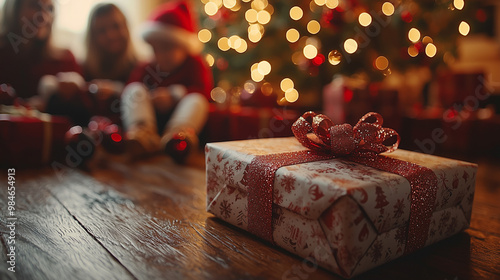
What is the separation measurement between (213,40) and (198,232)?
1949 mm

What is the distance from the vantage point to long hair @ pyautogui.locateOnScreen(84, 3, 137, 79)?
186cm

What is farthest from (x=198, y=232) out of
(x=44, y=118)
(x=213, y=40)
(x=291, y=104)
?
(x=213, y=40)

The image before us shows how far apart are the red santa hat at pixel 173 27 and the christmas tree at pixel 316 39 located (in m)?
0.42

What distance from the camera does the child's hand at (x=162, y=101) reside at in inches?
65.7

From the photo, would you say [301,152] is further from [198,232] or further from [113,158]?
[113,158]

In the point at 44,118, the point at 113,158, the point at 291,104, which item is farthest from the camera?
the point at 291,104

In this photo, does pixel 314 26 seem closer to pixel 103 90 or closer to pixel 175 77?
pixel 175 77

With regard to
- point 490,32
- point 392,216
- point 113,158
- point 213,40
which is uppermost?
point 490,32

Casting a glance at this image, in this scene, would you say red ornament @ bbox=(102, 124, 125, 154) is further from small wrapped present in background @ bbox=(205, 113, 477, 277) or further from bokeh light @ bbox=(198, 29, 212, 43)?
bokeh light @ bbox=(198, 29, 212, 43)

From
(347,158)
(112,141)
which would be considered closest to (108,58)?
(112,141)

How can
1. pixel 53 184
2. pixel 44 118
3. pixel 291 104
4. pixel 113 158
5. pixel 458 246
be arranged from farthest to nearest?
pixel 291 104 → pixel 113 158 → pixel 44 118 → pixel 53 184 → pixel 458 246

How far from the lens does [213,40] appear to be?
244 centimetres

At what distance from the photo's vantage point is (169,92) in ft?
5.60

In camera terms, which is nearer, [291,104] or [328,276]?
[328,276]
